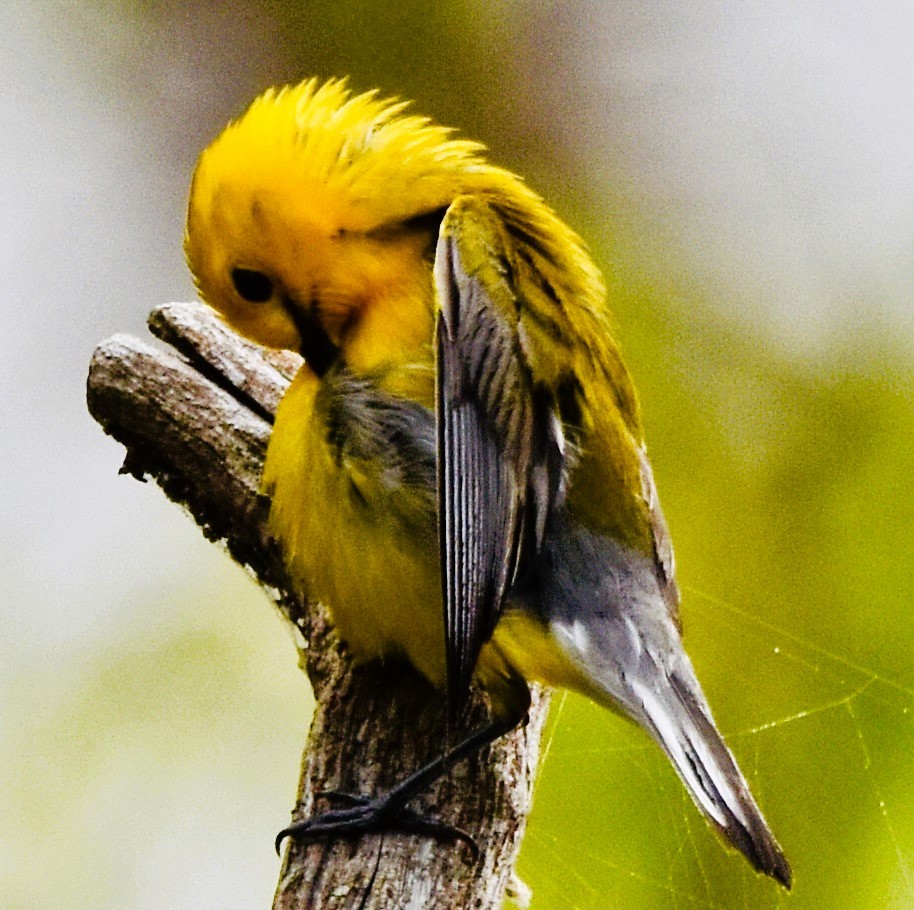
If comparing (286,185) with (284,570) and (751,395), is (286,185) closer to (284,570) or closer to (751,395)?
(284,570)

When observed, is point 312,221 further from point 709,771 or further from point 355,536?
point 709,771

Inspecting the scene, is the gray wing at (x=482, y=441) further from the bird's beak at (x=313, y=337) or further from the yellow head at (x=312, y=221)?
the bird's beak at (x=313, y=337)

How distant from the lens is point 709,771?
1.34 metres

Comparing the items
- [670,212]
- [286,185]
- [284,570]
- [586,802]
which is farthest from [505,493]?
[670,212]

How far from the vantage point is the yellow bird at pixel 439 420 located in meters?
1.42

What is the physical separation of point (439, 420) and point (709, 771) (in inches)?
19.7

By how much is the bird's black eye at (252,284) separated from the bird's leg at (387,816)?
652 mm

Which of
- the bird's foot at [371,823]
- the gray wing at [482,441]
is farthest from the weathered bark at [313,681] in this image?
the gray wing at [482,441]

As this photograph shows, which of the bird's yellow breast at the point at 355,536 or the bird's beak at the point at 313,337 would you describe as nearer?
the bird's yellow breast at the point at 355,536

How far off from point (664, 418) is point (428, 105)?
738 millimetres

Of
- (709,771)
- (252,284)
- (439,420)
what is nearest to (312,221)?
(252,284)

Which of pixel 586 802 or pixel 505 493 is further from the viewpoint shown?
pixel 586 802

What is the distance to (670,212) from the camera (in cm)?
244

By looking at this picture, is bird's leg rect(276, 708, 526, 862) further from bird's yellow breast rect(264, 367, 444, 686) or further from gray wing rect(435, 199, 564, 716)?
gray wing rect(435, 199, 564, 716)
